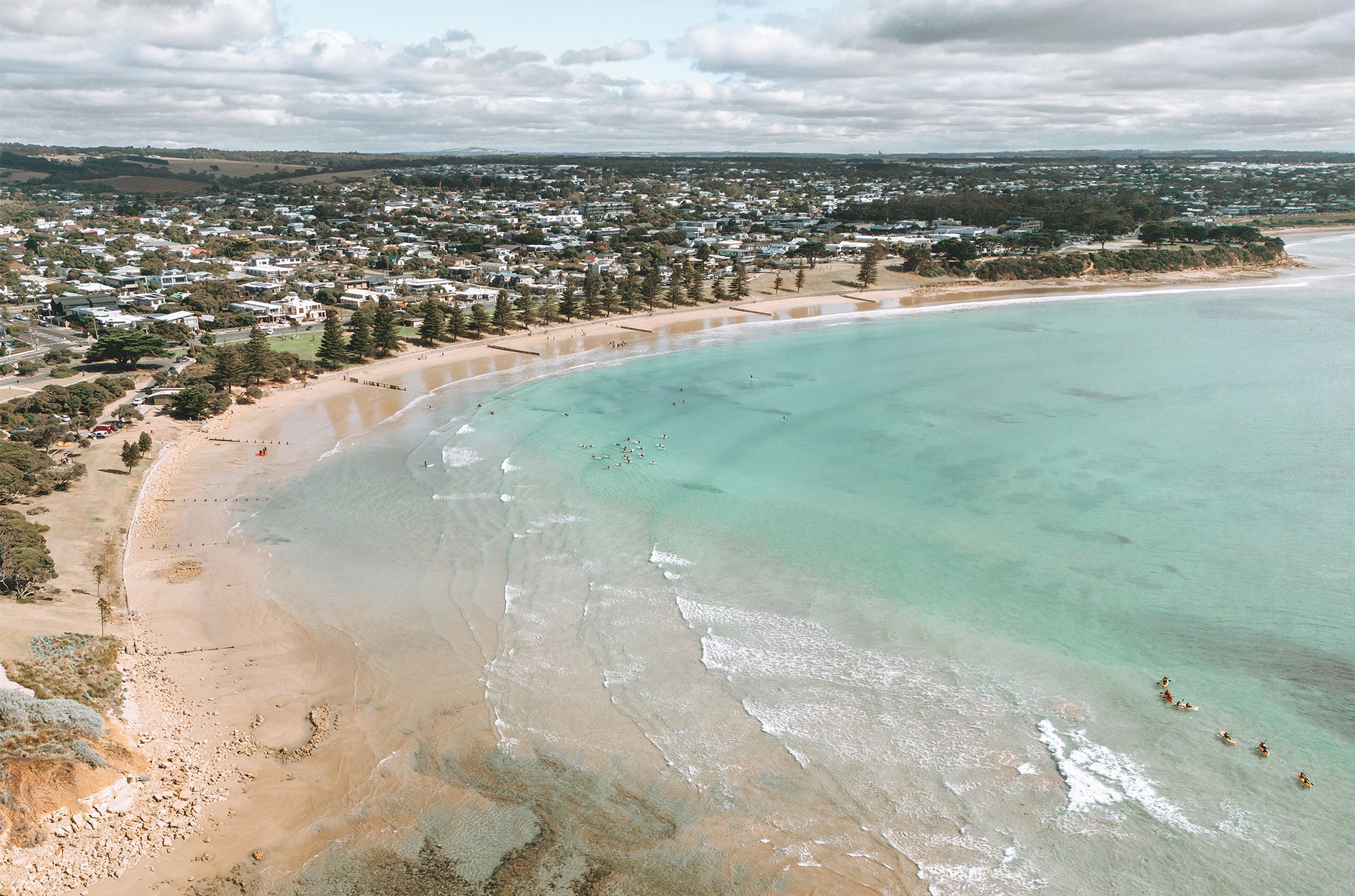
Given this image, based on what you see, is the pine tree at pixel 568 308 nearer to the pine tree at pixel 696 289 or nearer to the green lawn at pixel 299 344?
the pine tree at pixel 696 289

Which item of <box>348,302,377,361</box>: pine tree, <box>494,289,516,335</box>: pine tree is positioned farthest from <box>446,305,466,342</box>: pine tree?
<box>348,302,377,361</box>: pine tree

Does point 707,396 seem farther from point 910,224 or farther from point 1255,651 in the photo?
point 910,224

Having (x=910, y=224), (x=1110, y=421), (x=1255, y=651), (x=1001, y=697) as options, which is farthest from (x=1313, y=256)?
(x=1001, y=697)

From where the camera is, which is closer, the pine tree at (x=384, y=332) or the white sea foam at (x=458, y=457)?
the white sea foam at (x=458, y=457)

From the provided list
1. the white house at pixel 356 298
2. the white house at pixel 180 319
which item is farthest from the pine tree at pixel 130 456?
the white house at pixel 356 298

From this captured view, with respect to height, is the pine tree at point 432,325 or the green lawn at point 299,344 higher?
the pine tree at point 432,325

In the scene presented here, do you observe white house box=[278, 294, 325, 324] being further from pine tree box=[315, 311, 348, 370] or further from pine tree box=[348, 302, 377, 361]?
pine tree box=[315, 311, 348, 370]
